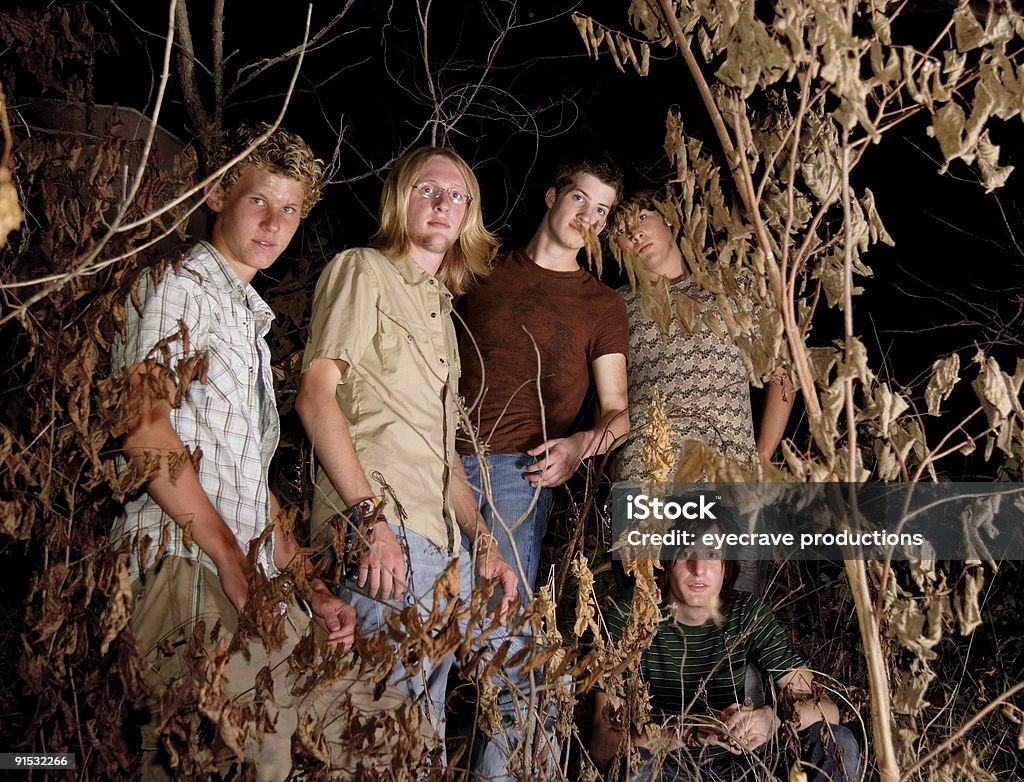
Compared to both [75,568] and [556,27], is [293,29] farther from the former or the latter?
[75,568]

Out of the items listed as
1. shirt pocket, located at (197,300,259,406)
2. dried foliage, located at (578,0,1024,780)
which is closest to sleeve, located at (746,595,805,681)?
dried foliage, located at (578,0,1024,780)

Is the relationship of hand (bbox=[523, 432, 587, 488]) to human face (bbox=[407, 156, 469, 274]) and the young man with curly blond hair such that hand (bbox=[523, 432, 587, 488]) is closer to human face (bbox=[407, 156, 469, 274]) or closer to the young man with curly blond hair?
human face (bbox=[407, 156, 469, 274])

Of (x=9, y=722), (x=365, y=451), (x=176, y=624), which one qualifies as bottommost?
(x=9, y=722)

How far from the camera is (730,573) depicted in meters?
3.41

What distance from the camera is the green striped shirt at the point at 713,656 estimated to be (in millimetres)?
3172

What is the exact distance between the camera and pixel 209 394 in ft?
7.34

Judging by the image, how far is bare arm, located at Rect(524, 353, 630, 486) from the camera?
295cm

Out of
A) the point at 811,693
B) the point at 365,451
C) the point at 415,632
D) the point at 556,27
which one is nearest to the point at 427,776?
the point at 415,632

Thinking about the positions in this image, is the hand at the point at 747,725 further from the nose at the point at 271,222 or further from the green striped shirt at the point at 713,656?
the nose at the point at 271,222

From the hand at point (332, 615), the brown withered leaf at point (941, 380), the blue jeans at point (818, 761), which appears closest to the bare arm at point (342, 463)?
the hand at point (332, 615)

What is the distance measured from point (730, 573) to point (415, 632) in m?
1.72

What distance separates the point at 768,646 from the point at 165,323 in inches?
78.2

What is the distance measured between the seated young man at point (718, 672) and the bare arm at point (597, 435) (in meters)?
0.41

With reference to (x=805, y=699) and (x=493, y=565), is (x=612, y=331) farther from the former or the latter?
(x=805, y=699)
